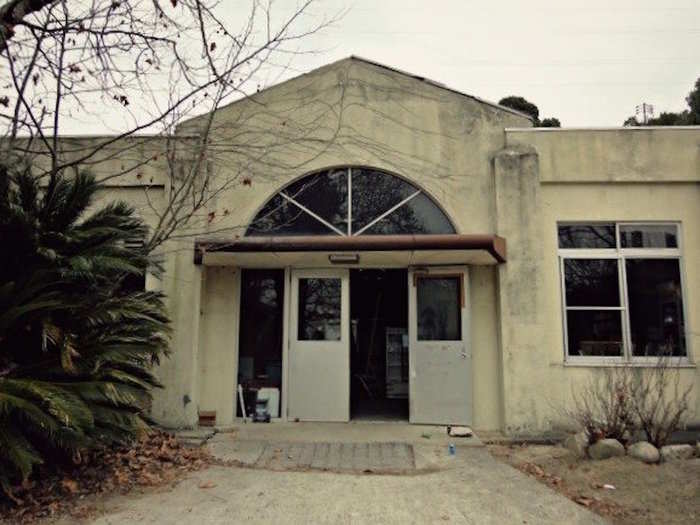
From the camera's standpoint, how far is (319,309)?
31.9ft

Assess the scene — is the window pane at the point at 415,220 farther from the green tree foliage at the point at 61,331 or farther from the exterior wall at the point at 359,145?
the green tree foliage at the point at 61,331

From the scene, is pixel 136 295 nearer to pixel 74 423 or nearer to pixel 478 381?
pixel 74 423

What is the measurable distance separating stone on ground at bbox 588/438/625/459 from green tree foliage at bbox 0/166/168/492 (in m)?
5.54

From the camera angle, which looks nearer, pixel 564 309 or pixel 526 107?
pixel 564 309

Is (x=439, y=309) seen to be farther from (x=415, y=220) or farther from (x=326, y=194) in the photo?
(x=326, y=194)

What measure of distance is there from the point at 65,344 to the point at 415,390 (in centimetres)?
535

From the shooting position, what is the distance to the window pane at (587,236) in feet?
31.1

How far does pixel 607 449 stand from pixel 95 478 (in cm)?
A: 600

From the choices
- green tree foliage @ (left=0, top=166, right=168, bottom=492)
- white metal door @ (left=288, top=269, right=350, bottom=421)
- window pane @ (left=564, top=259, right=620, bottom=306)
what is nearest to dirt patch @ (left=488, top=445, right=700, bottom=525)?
window pane @ (left=564, top=259, right=620, bottom=306)

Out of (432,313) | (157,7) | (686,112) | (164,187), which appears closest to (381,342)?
(432,313)

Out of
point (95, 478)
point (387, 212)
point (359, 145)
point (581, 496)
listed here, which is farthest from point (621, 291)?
point (95, 478)

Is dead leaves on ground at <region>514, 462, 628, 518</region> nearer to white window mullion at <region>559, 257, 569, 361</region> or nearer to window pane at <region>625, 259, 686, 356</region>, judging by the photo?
white window mullion at <region>559, 257, 569, 361</region>

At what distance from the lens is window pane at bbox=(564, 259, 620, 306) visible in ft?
30.6

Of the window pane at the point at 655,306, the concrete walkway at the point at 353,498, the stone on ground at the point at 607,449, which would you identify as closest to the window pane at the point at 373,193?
the window pane at the point at 655,306
